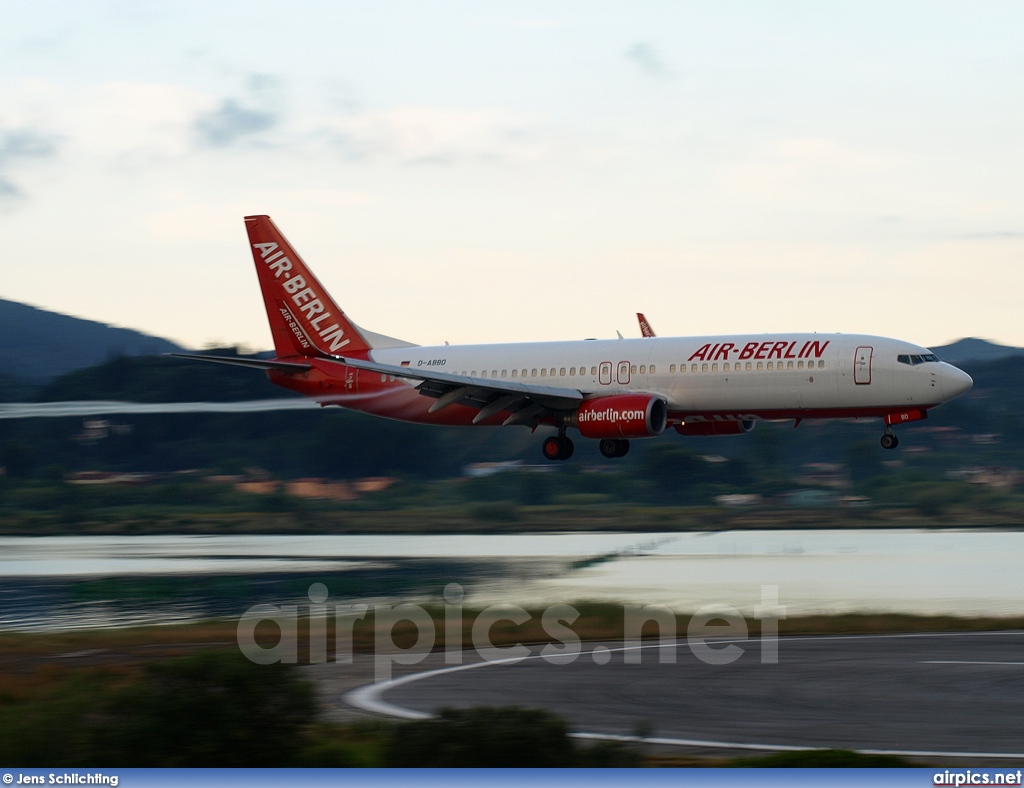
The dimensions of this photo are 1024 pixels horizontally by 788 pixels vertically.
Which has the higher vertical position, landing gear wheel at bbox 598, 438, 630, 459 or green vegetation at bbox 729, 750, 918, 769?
landing gear wheel at bbox 598, 438, 630, 459

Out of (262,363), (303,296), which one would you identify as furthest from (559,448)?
(303,296)

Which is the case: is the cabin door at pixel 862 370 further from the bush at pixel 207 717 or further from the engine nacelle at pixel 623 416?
the bush at pixel 207 717

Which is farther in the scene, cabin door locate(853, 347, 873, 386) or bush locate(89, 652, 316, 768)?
cabin door locate(853, 347, 873, 386)

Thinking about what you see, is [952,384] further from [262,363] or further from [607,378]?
[262,363]

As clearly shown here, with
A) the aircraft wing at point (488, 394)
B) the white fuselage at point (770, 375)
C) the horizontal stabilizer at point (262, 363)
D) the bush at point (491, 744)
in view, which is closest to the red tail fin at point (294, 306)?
the horizontal stabilizer at point (262, 363)

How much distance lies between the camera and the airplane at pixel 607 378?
45219 millimetres

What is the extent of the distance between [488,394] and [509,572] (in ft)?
25.3

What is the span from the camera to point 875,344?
149 ft

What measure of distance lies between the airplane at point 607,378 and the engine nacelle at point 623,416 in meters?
0.05

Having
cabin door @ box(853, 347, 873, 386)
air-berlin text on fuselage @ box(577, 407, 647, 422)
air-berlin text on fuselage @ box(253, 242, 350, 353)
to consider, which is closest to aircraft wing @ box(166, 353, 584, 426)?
air-berlin text on fuselage @ box(577, 407, 647, 422)

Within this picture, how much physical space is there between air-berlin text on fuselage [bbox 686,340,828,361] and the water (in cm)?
Result: 813

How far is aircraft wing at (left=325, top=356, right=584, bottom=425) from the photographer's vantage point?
157 feet

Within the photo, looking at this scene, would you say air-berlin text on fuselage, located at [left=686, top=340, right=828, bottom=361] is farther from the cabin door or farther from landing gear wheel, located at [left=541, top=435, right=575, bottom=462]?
landing gear wheel, located at [left=541, top=435, right=575, bottom=462]

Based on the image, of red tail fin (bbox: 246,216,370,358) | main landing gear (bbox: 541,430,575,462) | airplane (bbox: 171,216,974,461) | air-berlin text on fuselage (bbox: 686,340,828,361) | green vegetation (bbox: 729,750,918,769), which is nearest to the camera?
green vegetation (bbox: 729,750,918,769)
